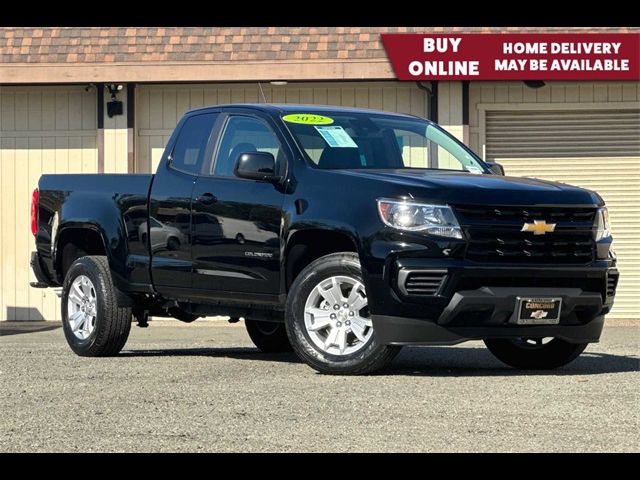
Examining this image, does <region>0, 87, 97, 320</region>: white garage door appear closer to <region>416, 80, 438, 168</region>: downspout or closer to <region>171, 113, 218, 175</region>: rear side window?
<region>416, 80, 438, 168</region>: downspout

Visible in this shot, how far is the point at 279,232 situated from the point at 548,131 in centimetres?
1209

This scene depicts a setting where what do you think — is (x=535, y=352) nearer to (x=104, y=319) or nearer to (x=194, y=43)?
(x=104, y=319)

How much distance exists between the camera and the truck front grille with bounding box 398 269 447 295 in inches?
374

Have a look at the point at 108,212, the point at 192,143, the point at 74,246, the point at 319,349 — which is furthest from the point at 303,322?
the point at 74,246

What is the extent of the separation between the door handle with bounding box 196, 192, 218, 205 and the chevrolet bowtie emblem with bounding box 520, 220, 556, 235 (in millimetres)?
2403

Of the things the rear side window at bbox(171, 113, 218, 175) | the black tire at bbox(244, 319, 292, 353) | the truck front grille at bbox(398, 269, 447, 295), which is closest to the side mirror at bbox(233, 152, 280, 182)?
the rear side window at bbox(171, 113, 218, 175)

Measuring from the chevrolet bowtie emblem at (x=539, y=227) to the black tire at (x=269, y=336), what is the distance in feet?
11.3

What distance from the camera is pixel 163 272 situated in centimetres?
1136

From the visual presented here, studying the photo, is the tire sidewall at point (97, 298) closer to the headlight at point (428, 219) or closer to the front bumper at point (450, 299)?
the front bumper at point (450, 299)

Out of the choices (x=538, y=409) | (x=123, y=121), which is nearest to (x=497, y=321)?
(x=538, y=409)

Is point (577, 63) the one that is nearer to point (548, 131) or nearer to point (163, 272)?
point (548, 131)

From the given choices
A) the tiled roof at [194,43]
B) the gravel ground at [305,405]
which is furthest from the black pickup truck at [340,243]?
the tiled roof at [194,43]

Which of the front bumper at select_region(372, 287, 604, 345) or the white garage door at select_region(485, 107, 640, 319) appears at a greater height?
the white garage door at select_region(485, 107, 640, 319)

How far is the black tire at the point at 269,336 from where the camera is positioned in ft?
41.7
